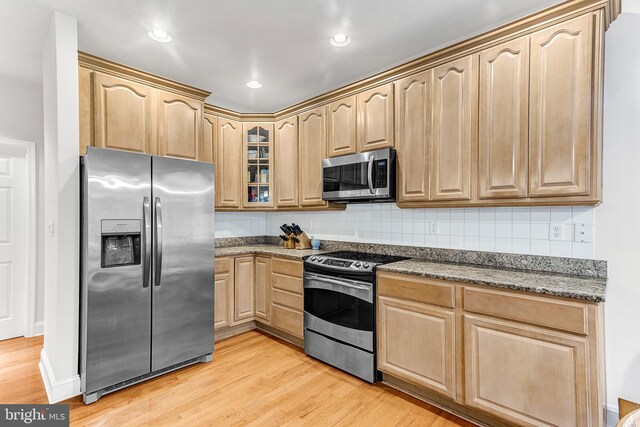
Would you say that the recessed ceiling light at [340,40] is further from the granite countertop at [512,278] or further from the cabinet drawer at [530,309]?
the cabinet drawer at [530,309]

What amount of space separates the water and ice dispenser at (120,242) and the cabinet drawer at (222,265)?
0.88 m

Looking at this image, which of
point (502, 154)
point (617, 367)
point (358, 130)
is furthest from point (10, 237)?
point (617, 367)

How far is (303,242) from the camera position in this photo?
3.73 m

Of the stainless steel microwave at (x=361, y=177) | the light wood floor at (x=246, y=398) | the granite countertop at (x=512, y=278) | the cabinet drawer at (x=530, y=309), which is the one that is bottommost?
the light wood floor at (x=246, y=398)

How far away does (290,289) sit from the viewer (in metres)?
3.23

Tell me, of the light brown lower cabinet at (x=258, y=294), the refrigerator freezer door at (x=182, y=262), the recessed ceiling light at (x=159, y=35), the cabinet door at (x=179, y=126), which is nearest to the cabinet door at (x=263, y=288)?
the light brown lower cabinet at (x=258, y=294)

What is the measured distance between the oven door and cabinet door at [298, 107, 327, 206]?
91cm

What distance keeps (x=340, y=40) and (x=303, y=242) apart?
2116 mm

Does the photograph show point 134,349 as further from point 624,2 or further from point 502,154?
point 624,2

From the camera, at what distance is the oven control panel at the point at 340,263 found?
2.54 metres

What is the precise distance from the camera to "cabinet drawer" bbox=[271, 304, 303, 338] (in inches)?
124

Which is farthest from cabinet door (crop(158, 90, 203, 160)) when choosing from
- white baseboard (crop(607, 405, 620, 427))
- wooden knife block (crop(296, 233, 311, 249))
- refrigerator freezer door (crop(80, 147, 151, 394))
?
white baseboard (crop(607, 405, 620, 427))

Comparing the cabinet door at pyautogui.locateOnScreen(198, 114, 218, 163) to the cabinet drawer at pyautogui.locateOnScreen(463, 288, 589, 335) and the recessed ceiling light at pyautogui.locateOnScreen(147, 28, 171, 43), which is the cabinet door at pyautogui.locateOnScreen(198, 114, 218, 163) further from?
the cabinet drawer at pyautogui.locateOnScreen(463, 288, 589, 335)

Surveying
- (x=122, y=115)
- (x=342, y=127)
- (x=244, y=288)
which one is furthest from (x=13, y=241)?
(x=342, y=127)
